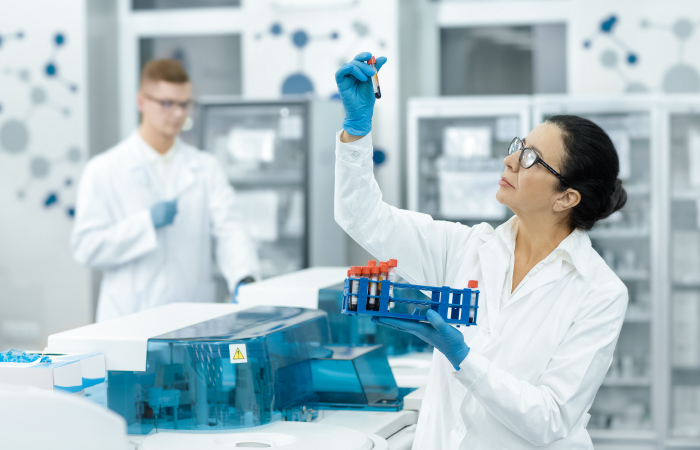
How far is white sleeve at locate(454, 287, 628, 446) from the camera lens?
4.92ft

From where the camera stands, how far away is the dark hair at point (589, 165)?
1701 millimetres

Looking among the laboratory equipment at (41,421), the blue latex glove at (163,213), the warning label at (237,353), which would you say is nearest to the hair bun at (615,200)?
the warning label at (237,353)

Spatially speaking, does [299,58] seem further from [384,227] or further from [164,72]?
[384,227]

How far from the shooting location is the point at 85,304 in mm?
5121

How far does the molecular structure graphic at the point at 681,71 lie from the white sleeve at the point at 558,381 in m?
3.52

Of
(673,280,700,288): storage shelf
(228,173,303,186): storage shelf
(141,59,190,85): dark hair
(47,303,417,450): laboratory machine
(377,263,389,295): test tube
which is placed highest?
(141,59,190,85): dark hair

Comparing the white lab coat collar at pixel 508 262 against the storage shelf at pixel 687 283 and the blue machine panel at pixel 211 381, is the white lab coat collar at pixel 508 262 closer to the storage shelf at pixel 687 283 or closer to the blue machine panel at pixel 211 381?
the blue machine panel at pixel 211 381

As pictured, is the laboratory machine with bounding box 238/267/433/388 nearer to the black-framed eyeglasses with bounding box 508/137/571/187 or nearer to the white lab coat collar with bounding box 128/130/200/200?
the black-framed eyeglasses with bounding box 508/137/571/187

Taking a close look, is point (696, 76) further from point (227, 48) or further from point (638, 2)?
point (227, 48)

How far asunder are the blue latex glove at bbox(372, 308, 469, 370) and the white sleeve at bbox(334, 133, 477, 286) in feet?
1.04

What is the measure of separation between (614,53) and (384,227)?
3.58 metres

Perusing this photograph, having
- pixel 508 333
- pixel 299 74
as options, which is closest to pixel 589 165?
pixel 508 333

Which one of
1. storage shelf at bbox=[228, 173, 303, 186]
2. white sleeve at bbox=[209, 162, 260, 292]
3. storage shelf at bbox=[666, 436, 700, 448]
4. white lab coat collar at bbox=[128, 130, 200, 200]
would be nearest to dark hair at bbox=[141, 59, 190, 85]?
white lab coat collar at bbox=[128, 130, 200, 200]

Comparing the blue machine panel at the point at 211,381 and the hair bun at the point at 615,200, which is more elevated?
the hair bun at the point at 615,200
